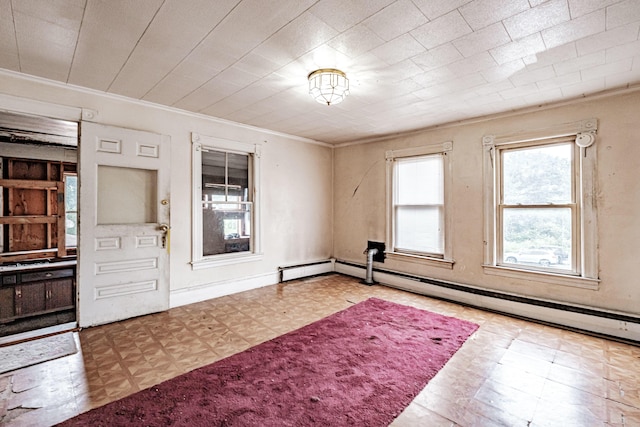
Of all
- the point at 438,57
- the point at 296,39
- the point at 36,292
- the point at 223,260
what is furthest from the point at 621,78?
the point at 36,292

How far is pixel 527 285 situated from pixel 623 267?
0.91 m

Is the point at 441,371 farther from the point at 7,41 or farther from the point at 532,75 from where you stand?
the point at 7,41

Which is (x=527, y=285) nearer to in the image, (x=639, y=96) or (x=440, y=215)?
(x=440, y=215)

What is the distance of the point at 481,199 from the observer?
412 centimetres

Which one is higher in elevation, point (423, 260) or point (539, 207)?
point (539, 207)

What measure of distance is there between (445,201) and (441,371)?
2730 millimetres

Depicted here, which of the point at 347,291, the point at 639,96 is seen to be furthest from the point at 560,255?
the point at 347,291

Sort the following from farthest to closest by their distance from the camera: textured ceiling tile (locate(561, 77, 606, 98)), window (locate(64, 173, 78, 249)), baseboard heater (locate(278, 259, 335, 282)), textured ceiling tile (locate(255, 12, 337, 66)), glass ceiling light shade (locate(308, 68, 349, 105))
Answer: baseboard heater (locate(278, 259, 335, 282)) → window (locate(64, 173, 78, 249)) → textured ceiling tile (locate(561, 77, 606, 98)) → glass ceiling light shade (locate(308, 68, 349, 105)) → textured ceiling tile (locate(255, 12, 337, 66))

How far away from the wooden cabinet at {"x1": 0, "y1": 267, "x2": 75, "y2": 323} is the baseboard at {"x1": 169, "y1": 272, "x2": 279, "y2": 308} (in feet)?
6.75

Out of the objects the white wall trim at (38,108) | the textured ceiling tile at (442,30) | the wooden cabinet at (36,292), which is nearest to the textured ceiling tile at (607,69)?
the textured ceiling tile at (442,30)

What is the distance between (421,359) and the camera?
8.61 ft

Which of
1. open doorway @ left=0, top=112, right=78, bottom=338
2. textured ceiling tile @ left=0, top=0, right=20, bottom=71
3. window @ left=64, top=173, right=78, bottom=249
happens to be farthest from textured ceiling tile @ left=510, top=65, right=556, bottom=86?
window @ left=64, top=173, right=78, bottom=249

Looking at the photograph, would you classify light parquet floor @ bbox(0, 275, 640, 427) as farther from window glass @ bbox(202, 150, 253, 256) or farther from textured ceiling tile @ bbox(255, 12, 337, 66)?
textured ceiling tile @ bbox(255, 12, 337, 66)

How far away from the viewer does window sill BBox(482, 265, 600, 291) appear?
3297mm
